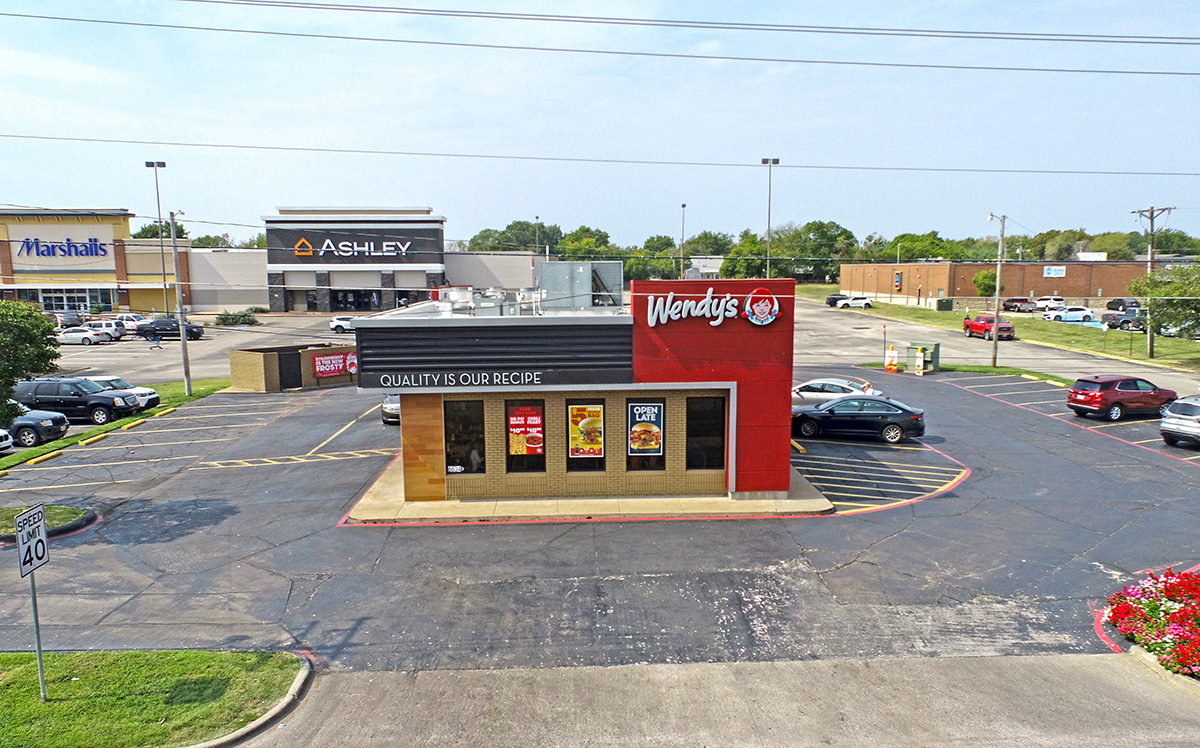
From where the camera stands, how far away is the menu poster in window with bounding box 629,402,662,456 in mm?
17719

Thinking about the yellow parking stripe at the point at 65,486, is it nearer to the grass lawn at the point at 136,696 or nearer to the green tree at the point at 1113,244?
the grass lawn at the point at 136,696

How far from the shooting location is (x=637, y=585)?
13.2m

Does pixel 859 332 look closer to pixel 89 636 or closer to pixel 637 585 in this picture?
pixel 637 585

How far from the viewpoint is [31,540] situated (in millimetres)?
9930

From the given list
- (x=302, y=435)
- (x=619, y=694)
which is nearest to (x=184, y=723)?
(x=619, y=694)

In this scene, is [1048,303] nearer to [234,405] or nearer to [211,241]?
[234,405]

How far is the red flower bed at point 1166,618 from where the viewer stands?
34.1ft

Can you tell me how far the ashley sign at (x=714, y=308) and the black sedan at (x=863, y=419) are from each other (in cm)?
850

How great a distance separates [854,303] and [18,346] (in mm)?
74168

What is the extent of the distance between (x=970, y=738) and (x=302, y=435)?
22838 mm

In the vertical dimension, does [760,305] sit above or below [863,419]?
above

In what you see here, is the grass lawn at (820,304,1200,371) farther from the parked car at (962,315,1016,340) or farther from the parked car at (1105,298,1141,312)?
the parked car at (1105,298,1141,312)

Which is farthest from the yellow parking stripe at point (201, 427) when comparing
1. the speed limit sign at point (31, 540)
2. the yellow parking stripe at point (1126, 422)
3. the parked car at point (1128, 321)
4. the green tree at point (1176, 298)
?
the parked car at point (1128, 321)

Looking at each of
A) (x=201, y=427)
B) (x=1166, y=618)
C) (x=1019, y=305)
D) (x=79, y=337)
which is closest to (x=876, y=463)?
(x=1166, y=618)
